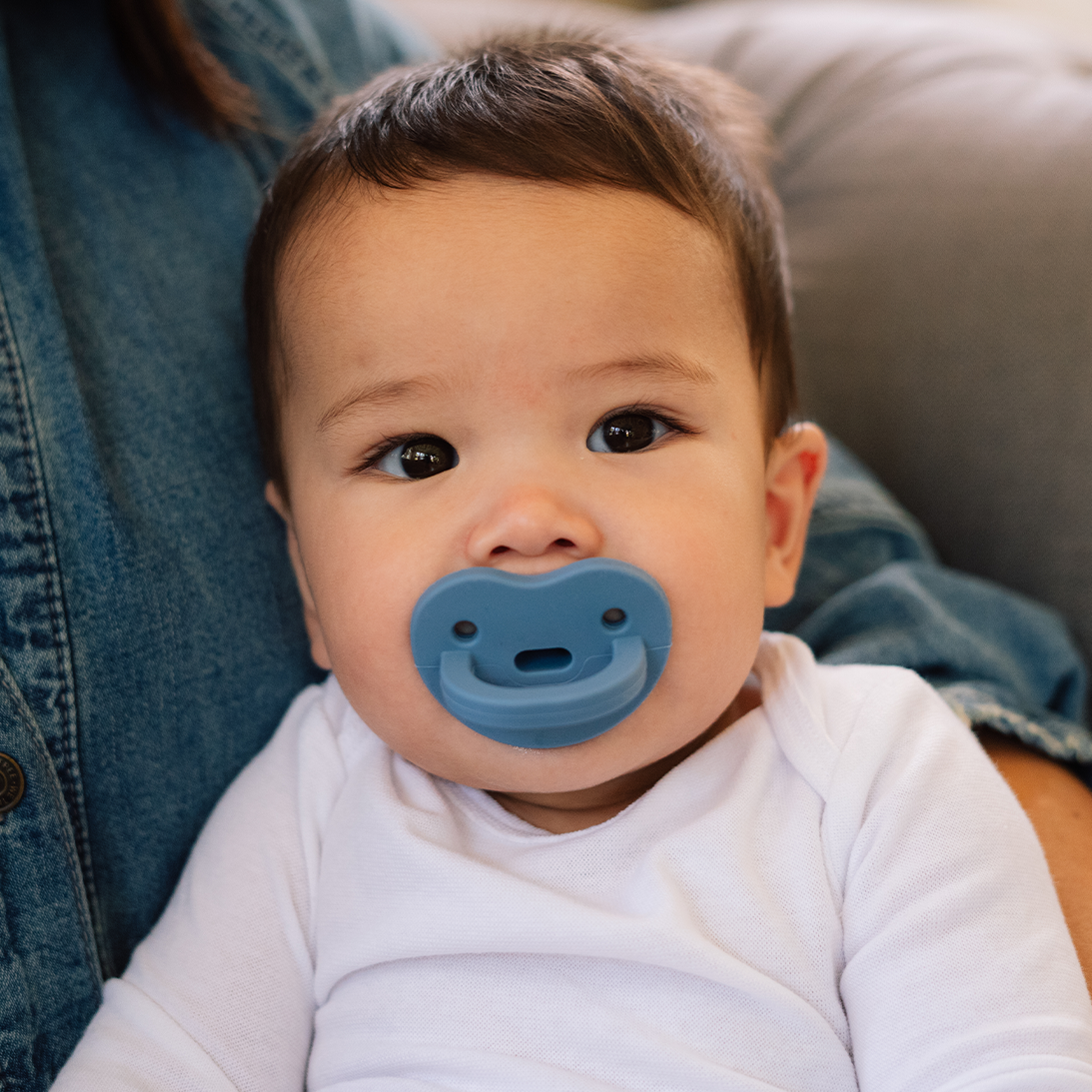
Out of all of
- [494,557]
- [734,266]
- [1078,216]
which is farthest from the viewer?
[1078,216]

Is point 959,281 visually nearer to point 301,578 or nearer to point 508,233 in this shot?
point 508,233

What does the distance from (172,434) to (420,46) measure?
2.25ft

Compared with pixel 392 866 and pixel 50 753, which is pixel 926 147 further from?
pixel 50 753

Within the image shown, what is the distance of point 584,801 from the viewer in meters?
0.81

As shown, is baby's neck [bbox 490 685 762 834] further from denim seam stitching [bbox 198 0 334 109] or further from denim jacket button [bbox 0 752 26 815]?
denim seam stitching [bbox 198 0 334 109]

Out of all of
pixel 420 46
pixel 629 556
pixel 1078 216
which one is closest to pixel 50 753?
pixel 629 556

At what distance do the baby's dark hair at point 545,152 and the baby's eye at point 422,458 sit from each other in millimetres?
146

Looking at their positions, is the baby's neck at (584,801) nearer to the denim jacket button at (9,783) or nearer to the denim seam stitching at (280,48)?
the denim jacket button at (9,783)

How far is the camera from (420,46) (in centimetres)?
126

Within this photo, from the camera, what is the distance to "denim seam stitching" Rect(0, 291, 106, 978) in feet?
2.37

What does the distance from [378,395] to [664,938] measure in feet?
1.37

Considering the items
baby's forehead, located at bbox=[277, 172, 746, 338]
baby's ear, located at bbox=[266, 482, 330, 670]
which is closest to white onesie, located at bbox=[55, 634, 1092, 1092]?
baby's ear, located at bbox=[266, 482, 330, 670]

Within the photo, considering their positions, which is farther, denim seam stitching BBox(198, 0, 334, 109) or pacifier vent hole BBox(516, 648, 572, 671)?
denim seam stitching BBox(198, 0, 334, 109)

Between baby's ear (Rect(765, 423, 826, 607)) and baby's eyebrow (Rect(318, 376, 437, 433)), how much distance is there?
30 cm
